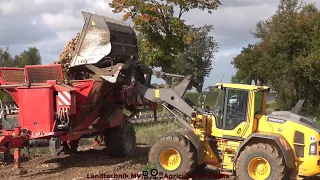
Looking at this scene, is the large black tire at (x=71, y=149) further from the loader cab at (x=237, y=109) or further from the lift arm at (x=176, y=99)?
the loader cab at (x=237, y=109)

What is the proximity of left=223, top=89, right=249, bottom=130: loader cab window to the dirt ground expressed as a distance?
156cm

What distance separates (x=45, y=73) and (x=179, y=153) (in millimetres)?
3860

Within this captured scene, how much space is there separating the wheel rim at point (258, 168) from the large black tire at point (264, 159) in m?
0.03

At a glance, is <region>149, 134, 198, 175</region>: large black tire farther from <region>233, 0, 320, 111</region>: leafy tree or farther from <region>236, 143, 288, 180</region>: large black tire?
<region>233, 0, 320, 111</region>: leafy tree

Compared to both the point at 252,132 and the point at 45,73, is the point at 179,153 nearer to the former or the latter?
the point at 252,132

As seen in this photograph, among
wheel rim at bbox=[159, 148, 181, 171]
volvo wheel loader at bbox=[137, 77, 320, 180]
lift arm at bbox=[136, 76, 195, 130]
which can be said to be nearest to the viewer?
volvo wheel loader at bbox=[137, 77, 320, 180]

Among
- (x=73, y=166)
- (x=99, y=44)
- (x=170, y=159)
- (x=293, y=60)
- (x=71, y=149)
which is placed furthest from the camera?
(x=293, y=60)

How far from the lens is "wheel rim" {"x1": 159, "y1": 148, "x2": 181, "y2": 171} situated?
983cm

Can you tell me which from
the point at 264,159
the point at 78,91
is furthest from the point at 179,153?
the point at 78,91

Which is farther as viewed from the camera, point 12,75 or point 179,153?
point 12,75

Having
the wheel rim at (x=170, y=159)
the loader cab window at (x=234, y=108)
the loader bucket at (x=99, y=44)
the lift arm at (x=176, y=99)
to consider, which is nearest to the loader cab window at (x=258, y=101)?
the loader cab window at (x=234, y=108)

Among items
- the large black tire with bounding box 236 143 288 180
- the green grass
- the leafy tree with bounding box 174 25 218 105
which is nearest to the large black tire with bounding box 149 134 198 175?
the large black tire with bounding box 236 143 288 180

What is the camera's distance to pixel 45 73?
11164 mm

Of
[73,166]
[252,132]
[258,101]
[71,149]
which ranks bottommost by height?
[73,166]
